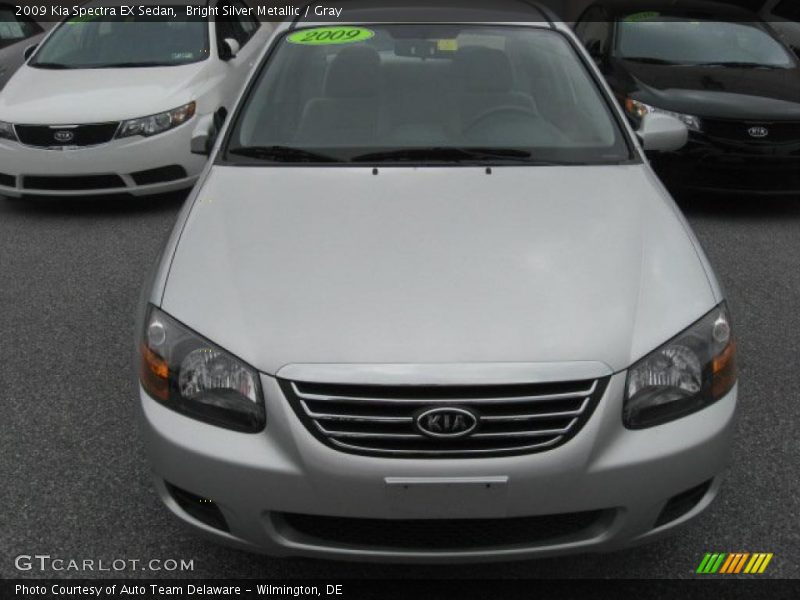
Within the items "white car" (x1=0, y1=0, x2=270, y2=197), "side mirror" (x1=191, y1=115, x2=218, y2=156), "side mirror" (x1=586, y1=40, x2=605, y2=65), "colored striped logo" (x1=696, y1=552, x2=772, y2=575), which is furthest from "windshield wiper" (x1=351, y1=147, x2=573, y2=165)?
"side mirror" (x1=586, y1=40, x2=605, y2=65)

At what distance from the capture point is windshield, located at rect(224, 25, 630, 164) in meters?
3.40

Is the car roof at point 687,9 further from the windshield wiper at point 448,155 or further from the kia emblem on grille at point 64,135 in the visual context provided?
the windshield wiper at point 448,155

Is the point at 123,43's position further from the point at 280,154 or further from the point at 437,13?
the point at 280,154

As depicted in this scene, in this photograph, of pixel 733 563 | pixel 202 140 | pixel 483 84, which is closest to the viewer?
pixel 733 563

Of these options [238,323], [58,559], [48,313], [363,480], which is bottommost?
[48,313]

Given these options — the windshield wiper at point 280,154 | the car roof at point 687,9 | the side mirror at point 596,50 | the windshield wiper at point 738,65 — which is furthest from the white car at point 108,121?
the car roof at point 687,9

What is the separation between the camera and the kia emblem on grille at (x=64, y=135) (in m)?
6.29

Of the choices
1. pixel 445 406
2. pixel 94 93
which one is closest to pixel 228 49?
pixel 94 93

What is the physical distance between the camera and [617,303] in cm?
246

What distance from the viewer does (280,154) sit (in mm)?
3408

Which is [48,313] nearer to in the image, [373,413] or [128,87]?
[128,87]

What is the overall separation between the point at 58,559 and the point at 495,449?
1.44 metres

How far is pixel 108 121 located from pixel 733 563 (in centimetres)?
509

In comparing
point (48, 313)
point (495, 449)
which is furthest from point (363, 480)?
point (48, 313)
